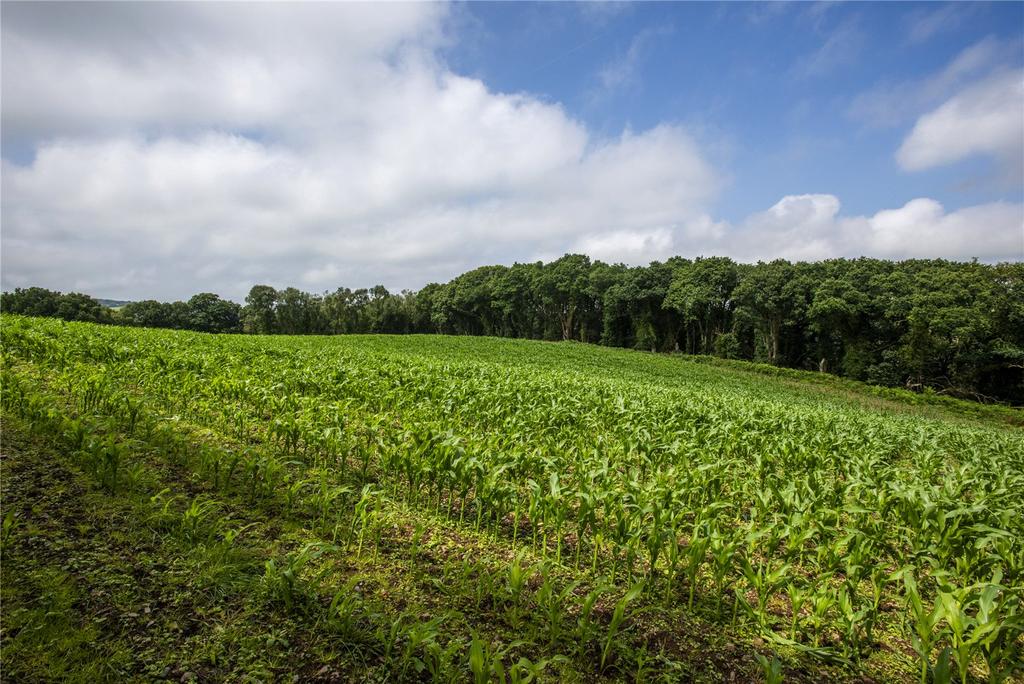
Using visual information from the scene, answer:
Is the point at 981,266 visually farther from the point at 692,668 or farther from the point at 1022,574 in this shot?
the point at 692,668

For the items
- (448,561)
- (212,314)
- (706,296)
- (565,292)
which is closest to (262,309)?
(212,314)

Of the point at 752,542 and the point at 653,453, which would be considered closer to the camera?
the point at 752,542

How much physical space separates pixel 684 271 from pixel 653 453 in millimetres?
59481

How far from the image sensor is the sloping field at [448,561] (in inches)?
123

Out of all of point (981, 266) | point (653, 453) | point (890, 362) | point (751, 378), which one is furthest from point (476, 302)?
point (653, 453)

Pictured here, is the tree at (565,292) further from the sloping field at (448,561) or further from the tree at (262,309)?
the sloping field at (448,561)

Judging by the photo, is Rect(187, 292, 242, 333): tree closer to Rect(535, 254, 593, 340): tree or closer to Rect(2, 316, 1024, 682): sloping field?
Rect(535, 254, 593, 340): tree

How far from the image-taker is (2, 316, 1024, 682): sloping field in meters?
3.13

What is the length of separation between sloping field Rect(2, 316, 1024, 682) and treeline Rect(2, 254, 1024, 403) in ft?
144

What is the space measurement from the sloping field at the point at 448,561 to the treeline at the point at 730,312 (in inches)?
1727

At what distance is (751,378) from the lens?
126 feet

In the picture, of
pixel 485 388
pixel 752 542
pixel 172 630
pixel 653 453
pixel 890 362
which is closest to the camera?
pixel 172 630

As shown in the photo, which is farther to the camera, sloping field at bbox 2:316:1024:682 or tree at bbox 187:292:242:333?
tree at bbox 187:292:242:333

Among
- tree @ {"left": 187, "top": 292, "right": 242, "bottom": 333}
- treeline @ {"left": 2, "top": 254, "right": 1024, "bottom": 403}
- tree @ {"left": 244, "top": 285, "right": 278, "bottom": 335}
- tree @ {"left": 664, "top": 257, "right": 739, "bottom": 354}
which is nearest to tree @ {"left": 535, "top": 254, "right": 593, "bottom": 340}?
treeline @ {"left": 2, "top": 254, "right": 1024, "bottom": 403}
